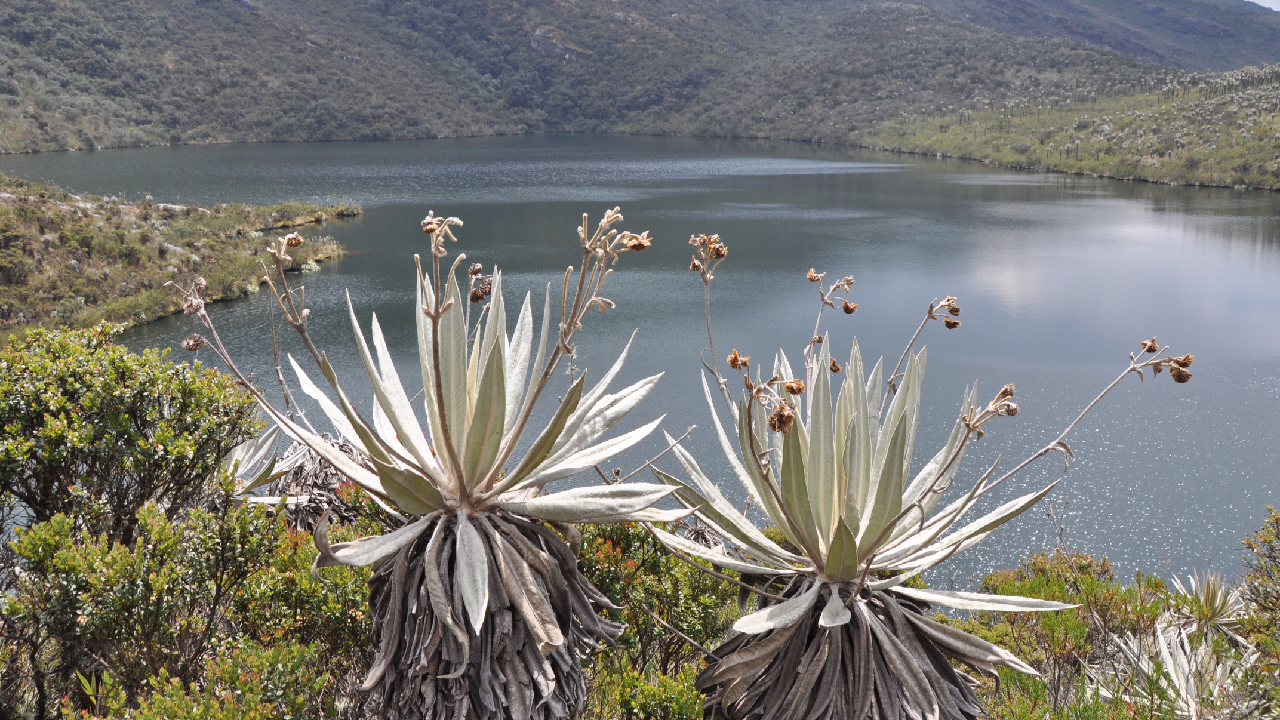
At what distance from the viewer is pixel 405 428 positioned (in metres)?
2.23

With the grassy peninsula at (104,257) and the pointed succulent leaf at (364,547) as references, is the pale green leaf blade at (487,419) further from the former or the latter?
the grassy peninsula at (104,257)

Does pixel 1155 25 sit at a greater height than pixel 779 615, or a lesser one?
greater

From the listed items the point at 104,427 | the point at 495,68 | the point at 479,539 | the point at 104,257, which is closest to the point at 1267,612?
the point at 479,539

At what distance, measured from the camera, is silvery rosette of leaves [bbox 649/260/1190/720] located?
6.85ft

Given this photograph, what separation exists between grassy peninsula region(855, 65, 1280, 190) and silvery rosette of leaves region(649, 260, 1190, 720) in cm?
4870

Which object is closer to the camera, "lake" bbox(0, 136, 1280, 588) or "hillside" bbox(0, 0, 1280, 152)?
"lake" bbox(0, 136, 1280, 588)

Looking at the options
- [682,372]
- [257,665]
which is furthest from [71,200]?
[257,665]

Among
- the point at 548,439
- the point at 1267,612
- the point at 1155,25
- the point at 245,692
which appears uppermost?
the point at 1155,25

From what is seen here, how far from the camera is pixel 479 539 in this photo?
1.93m

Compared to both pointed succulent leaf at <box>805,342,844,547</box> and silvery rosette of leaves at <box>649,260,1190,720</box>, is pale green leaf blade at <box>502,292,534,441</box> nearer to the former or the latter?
silvery rosette of leaves at <box>649,260,1190,720</box>

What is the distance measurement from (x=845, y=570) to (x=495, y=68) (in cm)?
11760

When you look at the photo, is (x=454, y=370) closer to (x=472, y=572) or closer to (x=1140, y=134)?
(x=472, y=572)

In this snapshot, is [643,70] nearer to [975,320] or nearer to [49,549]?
[975,320]

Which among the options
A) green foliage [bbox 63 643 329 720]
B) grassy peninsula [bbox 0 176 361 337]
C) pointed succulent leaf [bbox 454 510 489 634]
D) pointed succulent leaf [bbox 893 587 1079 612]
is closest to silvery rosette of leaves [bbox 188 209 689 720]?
pointed succulent leaf [bbox 454 510 489 634]
